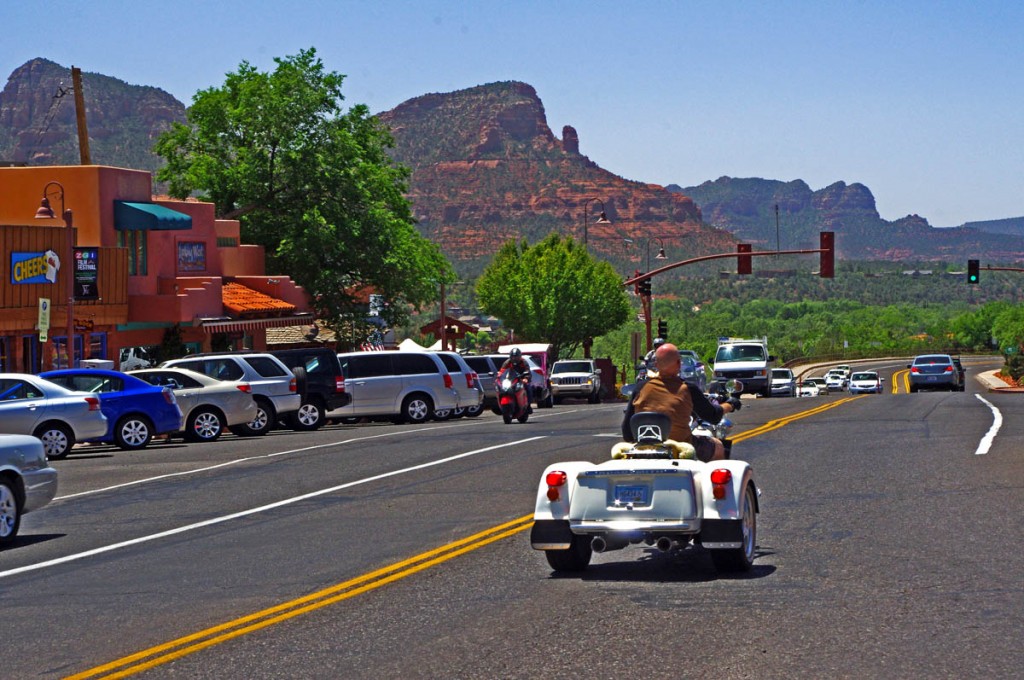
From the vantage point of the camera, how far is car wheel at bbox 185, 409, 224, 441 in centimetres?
3011

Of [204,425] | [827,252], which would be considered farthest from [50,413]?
[827,252]

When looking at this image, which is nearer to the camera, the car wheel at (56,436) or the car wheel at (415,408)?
the car wheel at (56,436)

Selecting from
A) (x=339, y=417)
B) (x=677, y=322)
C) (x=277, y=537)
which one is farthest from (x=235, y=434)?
(x=677, y=322)

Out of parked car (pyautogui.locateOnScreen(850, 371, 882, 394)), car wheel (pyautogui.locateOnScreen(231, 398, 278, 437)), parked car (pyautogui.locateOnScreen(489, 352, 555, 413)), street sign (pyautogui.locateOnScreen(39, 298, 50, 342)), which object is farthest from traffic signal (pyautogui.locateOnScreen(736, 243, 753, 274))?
street sign (pyautogui.locateOnScreen(39, 298, 50, 342))

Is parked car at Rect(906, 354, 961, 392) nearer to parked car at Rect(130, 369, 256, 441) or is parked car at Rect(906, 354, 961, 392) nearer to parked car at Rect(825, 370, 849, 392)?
parked car at Rect(825, 370, 849, 392)

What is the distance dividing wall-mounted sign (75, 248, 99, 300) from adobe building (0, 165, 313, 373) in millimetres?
29

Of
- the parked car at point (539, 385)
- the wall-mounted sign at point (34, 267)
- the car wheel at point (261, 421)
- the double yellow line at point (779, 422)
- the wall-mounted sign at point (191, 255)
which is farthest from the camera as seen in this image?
the wall-mounted sign at point (191, 255)

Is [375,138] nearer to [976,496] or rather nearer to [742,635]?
[976,496]

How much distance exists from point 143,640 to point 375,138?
54.2 metres

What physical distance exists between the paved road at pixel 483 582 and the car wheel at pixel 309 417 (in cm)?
1270

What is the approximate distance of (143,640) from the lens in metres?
9.45

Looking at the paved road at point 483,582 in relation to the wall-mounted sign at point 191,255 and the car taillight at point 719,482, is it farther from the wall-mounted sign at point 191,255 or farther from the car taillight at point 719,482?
the wall-mounted sign at point 191,255

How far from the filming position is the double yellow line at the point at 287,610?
870cm

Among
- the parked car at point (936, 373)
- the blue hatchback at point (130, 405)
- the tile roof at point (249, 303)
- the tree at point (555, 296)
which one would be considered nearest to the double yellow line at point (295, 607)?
the blue hatchback at point (130, 405)
